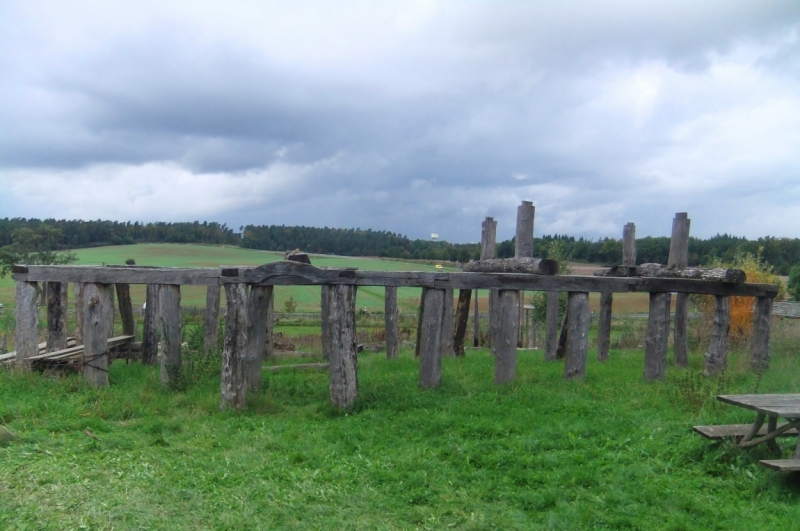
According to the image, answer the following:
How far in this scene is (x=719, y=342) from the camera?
12.4m

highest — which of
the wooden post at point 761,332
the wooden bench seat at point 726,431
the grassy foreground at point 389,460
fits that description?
the wooden post at point 761,332

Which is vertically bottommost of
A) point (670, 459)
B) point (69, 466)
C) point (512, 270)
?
point (69, 466)

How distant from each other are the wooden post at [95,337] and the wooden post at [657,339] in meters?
9.59

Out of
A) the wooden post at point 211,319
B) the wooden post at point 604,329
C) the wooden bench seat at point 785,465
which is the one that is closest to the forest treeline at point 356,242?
the wooden post at point 604,329

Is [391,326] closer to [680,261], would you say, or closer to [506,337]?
[506,337]

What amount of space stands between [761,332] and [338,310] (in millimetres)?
8825

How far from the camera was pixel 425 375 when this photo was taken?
35.3 feet

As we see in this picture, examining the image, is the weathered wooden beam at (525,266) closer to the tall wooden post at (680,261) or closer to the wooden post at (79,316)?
the tall wooden post at (680,261)

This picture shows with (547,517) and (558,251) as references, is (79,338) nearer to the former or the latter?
(547,517)

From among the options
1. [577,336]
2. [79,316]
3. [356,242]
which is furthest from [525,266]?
[356,242]

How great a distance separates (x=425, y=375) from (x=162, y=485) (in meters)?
5.01

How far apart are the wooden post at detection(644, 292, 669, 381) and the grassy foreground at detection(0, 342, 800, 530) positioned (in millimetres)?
1114

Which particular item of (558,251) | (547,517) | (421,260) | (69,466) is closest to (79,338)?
(69,466)

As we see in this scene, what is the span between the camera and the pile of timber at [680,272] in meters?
11.7
